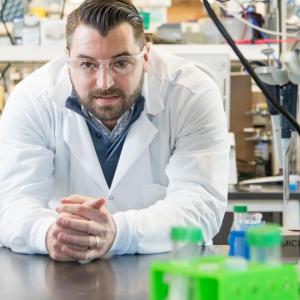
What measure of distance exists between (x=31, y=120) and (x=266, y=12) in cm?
224

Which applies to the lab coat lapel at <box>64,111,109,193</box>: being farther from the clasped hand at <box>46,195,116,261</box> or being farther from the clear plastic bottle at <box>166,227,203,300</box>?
the clear plastic bottle at <box>166,227,203,300</box>

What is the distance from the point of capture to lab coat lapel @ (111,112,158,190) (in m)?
1.85

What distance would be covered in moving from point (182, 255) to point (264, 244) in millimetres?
104

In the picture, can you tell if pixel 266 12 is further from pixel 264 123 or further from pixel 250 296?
pixel 250 296

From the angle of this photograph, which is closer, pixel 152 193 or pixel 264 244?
pixel 264 244

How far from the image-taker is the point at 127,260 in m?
1.49

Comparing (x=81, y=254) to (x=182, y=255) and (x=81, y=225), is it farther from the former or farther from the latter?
(x=182, y=255)

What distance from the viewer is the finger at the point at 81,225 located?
1488 mm

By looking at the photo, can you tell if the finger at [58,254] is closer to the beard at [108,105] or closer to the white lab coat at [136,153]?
the white lab coat at [136,153]

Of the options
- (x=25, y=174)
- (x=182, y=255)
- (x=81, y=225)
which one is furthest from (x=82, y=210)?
(x=182, y=255)

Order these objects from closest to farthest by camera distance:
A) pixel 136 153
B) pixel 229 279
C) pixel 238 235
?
pixel 229 279 → pixel 238 235 → pixel 136 153

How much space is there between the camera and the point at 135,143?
1.86 metres

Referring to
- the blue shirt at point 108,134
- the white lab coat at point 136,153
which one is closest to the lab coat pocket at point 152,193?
the white lab coat at point 136,153

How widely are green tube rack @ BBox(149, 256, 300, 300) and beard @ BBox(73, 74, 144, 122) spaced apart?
113 cm
